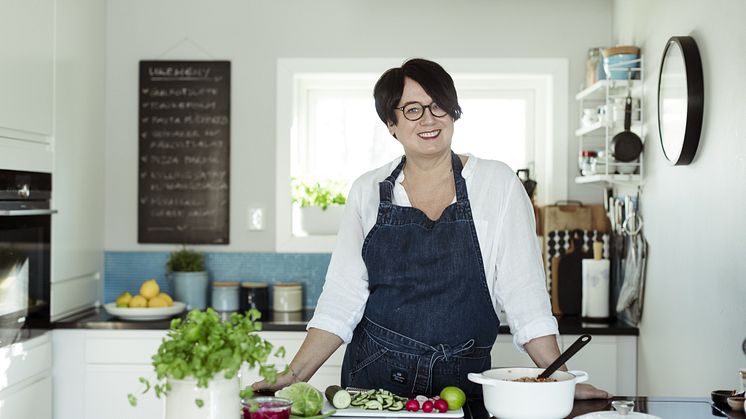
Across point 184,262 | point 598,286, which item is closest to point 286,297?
point 184,262

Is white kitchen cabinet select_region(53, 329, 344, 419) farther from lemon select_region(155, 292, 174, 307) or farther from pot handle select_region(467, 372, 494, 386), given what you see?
pot handle select_region(467, 372, 494, 386)

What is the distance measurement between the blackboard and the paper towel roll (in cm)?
153

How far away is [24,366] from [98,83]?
1.28 metres

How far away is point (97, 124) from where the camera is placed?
3871 mm

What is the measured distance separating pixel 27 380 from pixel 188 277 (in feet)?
2.68

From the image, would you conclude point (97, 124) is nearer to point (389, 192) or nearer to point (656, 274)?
point (389, 192)

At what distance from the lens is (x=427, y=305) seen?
2.34m

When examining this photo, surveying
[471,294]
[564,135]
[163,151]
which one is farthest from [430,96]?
[163,151]

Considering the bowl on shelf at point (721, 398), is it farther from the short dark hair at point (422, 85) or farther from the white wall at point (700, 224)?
the short dark hair at point (422, 85)

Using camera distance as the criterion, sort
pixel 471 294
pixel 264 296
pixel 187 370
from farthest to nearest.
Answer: pixel 264 296 → pixel 471 294 → pixel 187 370

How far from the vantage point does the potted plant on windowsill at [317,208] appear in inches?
156

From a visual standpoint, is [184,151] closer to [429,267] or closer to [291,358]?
[291,358]

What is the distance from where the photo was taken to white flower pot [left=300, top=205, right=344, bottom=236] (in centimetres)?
396

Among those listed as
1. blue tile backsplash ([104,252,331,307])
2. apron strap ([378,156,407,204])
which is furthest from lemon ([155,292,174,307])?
apron strap ([378,156,407,204])
